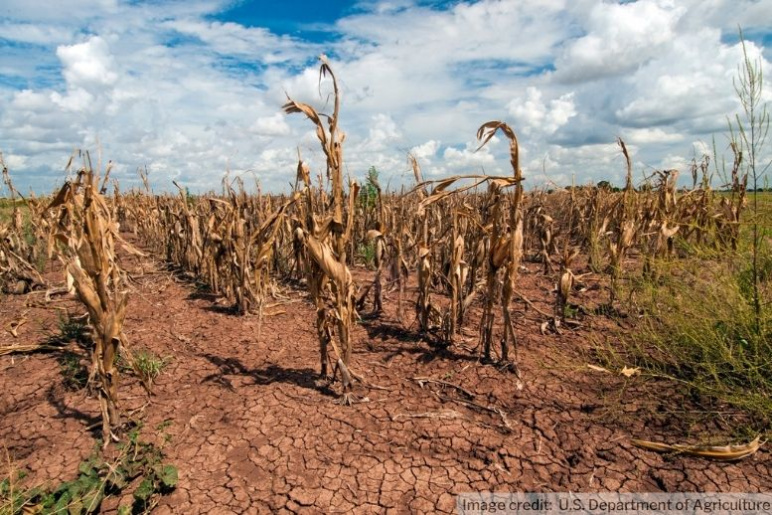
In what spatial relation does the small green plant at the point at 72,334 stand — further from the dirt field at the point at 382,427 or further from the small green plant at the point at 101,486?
the small green plant at the point at 101,486

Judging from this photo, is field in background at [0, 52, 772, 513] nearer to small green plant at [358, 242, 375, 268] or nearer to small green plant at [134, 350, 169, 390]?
small green plant at [134, 350, 169, 390]

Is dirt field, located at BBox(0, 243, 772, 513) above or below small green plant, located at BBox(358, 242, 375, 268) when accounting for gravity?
below

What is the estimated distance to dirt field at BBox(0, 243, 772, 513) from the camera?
214cm

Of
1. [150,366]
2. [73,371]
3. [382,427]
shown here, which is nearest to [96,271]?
[150,366]

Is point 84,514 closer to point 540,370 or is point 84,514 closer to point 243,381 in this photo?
point 243,381

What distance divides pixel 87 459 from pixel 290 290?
3210mm

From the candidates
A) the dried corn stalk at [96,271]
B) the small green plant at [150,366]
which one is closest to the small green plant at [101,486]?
the dried corn stalk at [96,271]

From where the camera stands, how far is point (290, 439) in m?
2.52

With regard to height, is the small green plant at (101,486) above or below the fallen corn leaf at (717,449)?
below

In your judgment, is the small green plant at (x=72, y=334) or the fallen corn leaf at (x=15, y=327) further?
the fallen corn leaf at (x=15, y=327)

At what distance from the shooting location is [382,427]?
2.60 meters

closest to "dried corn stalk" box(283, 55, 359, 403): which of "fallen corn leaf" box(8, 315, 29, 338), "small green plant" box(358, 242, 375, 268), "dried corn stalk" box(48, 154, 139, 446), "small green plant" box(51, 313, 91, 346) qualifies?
"dried corn stalk" box(48, 154, 139, 446)

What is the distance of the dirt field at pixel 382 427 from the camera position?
2.14 meters

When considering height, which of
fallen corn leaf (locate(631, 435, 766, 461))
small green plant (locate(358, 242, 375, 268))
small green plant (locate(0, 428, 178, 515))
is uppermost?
small green plant (locate(358, 242, 375, 268))
